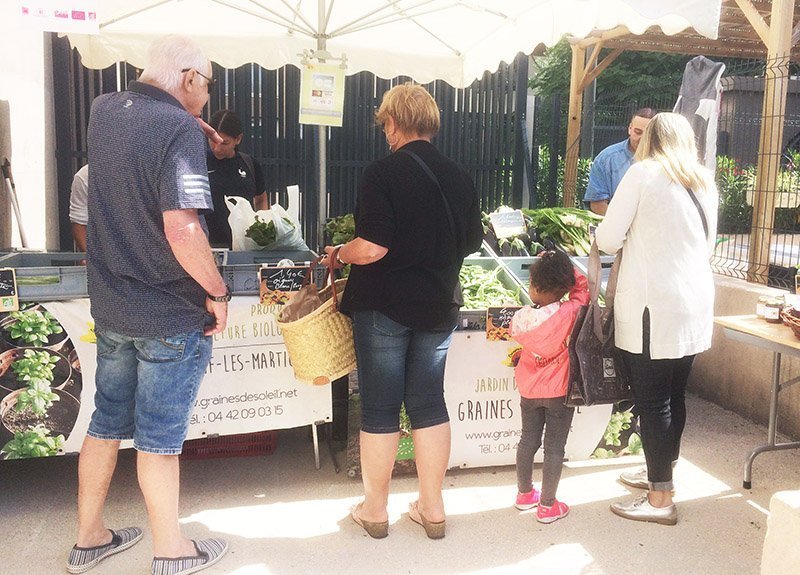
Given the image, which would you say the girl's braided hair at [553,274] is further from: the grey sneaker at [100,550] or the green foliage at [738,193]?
the green foliage at [738,193]

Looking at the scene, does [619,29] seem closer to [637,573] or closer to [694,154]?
[694,154]

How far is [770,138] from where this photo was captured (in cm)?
482

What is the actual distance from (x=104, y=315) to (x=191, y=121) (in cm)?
76

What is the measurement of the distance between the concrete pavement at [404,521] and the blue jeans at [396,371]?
561 millimetres

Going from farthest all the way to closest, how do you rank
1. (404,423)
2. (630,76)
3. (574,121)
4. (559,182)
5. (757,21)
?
1. (630,76)
2. (559,182)
3. (574,121)
4. (757,21)
5. (404,423)

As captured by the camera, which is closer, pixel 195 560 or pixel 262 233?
pixel 195 560

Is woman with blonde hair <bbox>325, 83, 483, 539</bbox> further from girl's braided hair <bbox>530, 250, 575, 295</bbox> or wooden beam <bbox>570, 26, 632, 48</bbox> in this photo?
wooden beam <bbox>570, 26, 632, 48</bbox>

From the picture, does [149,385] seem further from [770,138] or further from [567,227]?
[770,138]

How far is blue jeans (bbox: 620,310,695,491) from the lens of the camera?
3.06 m

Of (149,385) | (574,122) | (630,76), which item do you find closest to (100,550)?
(149,385)

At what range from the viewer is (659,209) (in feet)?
9.58

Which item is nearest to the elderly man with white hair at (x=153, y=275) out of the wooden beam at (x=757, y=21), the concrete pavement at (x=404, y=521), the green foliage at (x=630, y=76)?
the concrete pavement at (x=404, y=521)

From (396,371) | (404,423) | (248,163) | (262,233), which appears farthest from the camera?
(248,163)

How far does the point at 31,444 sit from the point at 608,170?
148 inches
